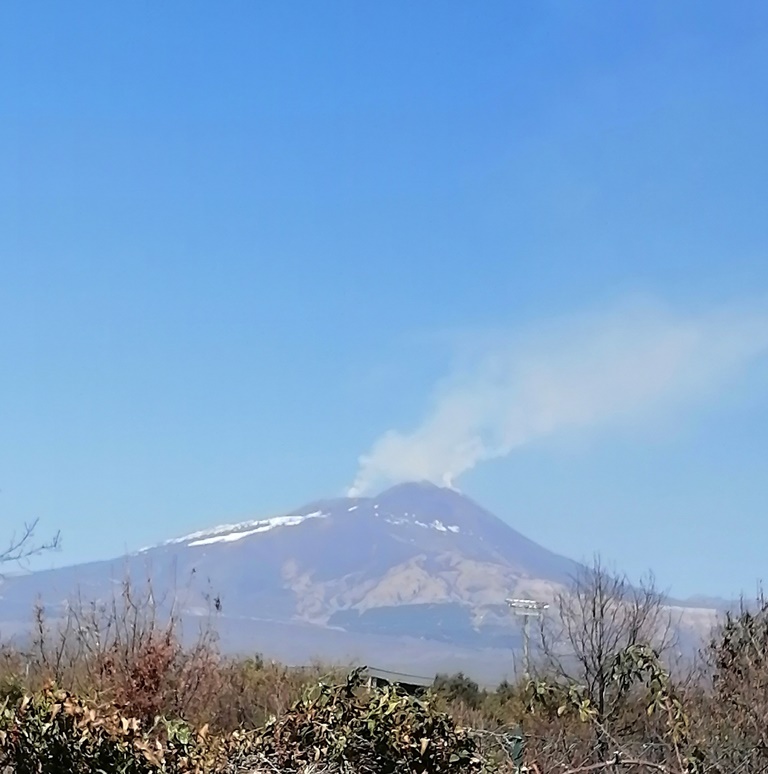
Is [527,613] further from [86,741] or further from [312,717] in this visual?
[86,741]

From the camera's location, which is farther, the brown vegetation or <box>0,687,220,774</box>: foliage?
the brown vegetation

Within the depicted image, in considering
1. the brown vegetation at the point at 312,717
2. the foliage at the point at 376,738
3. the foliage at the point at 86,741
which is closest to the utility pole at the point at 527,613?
the brown vegetation at the point at 312,717

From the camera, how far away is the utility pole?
20.8m

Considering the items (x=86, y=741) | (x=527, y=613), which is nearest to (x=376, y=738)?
(x=86, y=741)

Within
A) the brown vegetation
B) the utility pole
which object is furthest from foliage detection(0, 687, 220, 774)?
the utility pole

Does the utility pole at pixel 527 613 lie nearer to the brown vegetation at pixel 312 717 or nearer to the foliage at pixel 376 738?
the brown vegetation at pixel 312 717

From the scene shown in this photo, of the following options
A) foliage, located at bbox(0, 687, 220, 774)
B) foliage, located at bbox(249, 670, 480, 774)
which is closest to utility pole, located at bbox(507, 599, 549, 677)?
foliage, located at bbox(249, 670, 480, 774)

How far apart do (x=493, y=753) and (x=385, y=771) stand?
579 millimetres

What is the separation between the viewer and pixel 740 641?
18156 millimetres

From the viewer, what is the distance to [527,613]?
26.4 m

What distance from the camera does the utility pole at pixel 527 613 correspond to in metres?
20.8

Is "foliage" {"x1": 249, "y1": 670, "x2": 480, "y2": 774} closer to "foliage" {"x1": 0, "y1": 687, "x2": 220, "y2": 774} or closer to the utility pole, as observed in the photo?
"foliage" {"x1": 0, "y1": 687, "x2": 220, "y2": 774}

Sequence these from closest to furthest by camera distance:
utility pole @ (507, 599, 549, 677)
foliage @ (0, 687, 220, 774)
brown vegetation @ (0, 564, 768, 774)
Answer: foliage @ (0, 687, 220, 774)
brown vegetation @ (0, 564, 768, 774)
utility pole @ (507, 599, 549, 677)

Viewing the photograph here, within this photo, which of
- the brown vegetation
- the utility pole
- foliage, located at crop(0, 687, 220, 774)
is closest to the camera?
foliage, located at crop(0, 687, 220, 774)
